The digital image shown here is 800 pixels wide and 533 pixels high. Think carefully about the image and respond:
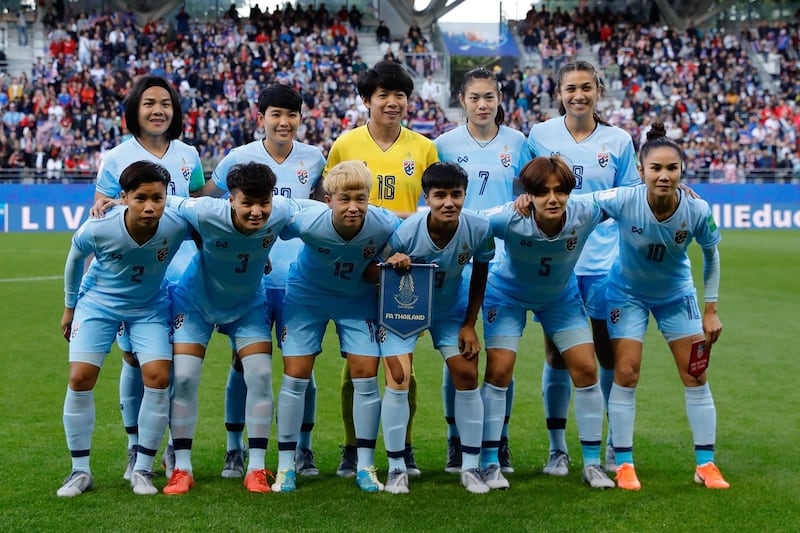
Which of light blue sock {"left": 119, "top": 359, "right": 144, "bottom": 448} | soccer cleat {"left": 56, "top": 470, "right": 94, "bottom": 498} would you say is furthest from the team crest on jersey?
soccer cleat {"left": 56, "top": 470, "right": 94, "bottom": 498}

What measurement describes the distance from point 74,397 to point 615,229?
10.6 ft

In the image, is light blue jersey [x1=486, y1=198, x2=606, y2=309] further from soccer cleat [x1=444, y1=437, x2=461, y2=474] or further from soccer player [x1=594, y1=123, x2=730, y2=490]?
soccer cleat [x1=444, y1=437, x2=461, y2=474]

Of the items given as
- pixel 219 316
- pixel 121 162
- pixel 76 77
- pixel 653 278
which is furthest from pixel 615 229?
pixel 76 77

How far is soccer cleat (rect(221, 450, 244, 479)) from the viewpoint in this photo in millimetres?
5523

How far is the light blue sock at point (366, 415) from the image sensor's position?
5.27 meters

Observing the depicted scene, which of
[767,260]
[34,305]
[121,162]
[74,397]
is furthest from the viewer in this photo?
[767,260]

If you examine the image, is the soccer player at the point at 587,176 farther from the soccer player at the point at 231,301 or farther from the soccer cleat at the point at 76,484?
the soccer cleat at the point at 76,484

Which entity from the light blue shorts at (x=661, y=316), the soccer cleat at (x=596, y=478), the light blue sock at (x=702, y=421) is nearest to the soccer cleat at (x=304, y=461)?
the soccer cleat at (x=596, y=478)

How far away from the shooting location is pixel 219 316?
5.29 m

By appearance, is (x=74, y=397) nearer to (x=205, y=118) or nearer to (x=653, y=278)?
(x=653, y=278)

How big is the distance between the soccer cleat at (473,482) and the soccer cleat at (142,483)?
1620 mm

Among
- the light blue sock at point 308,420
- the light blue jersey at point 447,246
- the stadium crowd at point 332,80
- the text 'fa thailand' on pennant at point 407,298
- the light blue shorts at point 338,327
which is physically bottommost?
the light blue sock at point 308,420

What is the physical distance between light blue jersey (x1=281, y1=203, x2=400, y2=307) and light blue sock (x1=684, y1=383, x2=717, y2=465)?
1.86m

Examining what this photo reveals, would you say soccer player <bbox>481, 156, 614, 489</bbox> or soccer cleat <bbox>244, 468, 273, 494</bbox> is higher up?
soccer player <bbox>481, 156, 614, 489</bbox>
